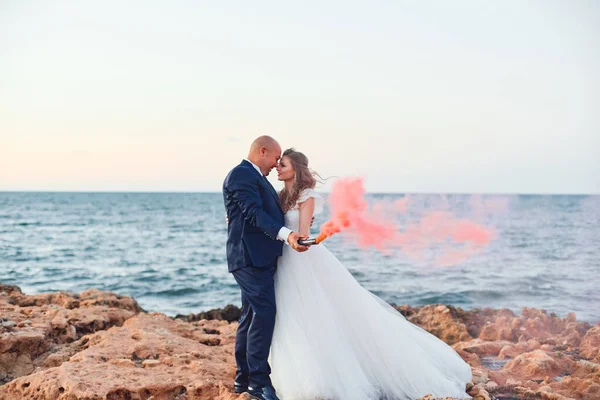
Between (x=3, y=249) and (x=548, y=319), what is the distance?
28451mm

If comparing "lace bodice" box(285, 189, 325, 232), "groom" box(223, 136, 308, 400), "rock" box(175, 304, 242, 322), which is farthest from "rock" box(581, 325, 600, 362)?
"rock" box(175, 304, 242, 322)

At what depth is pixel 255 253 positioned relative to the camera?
460 centimetres

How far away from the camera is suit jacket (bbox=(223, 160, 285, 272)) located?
4.48 meters

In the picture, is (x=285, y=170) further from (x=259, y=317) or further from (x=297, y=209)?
(x=259, y=317)

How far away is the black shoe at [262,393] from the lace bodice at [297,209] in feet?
5.01

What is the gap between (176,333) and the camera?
22.2 feet

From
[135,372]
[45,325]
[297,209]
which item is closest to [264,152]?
[297,209]

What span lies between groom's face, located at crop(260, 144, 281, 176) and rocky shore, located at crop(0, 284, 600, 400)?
213cm

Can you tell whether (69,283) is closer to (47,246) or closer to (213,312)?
(213,312)

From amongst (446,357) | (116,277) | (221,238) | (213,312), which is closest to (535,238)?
(221,238)

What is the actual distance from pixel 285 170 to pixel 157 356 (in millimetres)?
2585

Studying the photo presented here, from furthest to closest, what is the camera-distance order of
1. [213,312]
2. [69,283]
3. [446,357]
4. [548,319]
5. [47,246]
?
[47,246]
[69,283]
[213,312]
[548,319]
[446,357]

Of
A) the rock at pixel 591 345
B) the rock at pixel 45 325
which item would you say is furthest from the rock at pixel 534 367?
the rock at pixel 45 325

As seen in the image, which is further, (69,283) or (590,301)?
(69,283)
